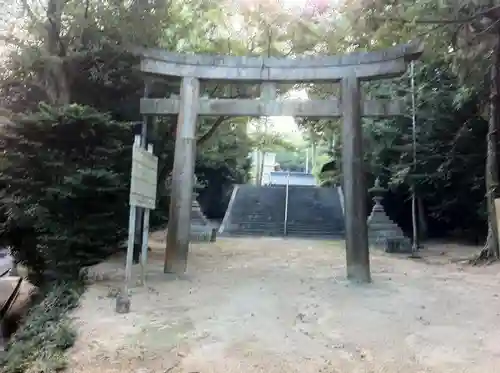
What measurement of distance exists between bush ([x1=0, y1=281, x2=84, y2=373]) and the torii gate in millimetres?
2271

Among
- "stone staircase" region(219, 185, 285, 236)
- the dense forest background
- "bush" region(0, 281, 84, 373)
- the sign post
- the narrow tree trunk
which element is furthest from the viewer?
"stone staircase" region(219, 185, 285, 236)

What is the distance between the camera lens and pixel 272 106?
892 cm

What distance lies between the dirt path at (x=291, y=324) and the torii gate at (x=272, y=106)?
905mm

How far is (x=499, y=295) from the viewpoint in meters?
7.54

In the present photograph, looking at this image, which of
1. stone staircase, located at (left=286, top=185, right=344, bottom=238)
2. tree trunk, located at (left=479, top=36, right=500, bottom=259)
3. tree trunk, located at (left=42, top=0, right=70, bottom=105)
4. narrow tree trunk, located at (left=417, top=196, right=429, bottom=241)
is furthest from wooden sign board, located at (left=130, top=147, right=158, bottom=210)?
narrow tree trunk, located at (left=417, top=196, right=429, bottom=241)

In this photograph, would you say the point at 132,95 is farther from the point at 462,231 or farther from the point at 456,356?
the point at 462,231

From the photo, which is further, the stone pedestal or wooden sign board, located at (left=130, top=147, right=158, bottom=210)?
the stone pedestal

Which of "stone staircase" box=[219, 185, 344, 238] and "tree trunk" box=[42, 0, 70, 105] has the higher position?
"tree trunk" box=[42, 0, 70, 105]

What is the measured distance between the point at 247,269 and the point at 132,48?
192 inches

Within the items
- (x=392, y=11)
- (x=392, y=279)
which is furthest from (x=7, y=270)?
(x=392, y=11)

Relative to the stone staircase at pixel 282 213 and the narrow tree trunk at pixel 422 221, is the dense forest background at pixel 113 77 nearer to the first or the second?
the narrow tree trunk at pixel 422 221

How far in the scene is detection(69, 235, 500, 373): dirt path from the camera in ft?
14.5

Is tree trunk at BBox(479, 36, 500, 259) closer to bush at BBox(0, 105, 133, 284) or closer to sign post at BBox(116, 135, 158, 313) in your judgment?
sign post at BBox(116, 135, 158, 313)

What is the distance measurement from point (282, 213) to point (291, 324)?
1549cm
